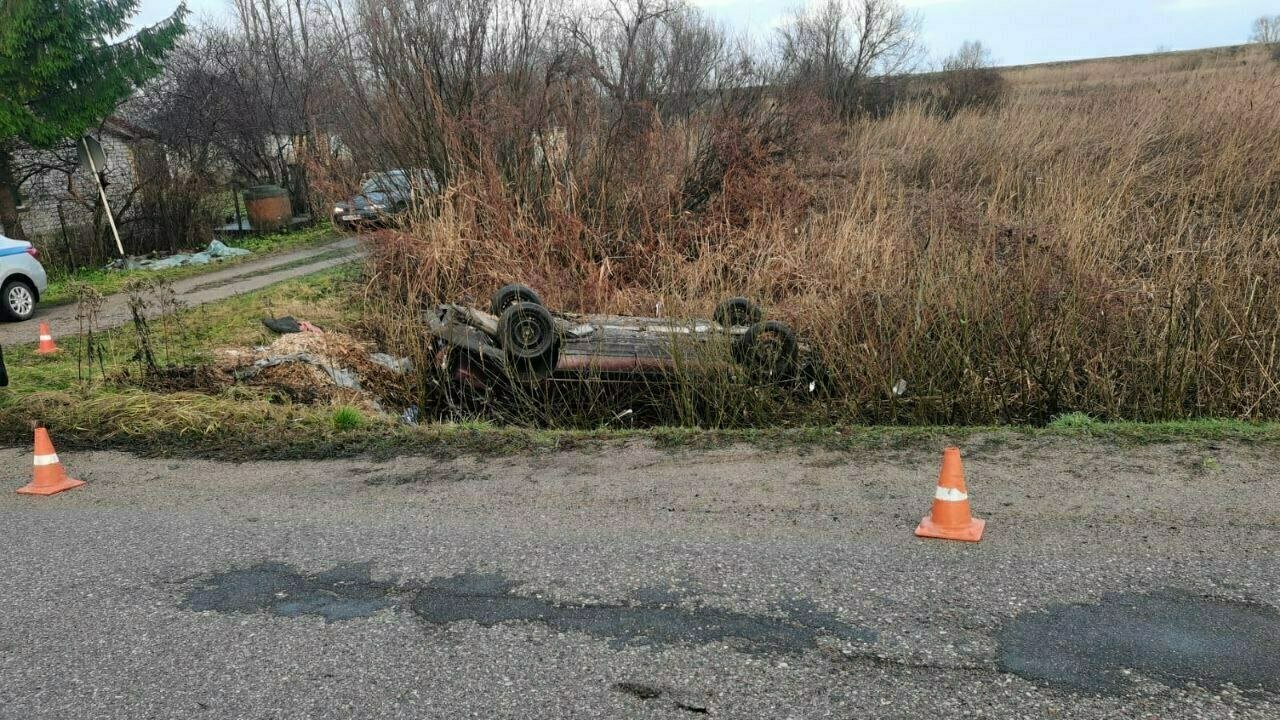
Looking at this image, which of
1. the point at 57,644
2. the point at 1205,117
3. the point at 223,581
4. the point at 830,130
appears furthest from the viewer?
the point at 830,130

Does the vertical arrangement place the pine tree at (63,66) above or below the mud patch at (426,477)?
above

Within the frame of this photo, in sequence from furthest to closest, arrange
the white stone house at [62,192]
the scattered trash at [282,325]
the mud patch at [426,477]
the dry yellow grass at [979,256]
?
1. the white stone house at [62,192]
2. the scattered trash at [282,325]
3. the dry yellow grass at [979,256]
4. the mud patch at [426,477]

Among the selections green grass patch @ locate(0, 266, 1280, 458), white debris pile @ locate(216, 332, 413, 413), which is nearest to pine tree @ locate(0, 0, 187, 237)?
green grass patch @ locate(0, 266, 1280, 458)

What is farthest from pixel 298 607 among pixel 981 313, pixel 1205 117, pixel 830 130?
pixel 1205 117

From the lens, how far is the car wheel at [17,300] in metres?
13.9

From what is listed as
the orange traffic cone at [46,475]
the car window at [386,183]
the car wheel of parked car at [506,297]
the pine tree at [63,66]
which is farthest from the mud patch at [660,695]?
the pine tree at [63,66]

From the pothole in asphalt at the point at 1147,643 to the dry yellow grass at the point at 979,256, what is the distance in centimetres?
369

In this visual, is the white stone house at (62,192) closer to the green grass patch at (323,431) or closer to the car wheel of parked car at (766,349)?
the green grass patch at (323,431)

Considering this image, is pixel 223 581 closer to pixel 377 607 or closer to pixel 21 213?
pixel 377 607

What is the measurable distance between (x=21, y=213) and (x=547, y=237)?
52.9ft

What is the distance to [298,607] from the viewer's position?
4.50 m

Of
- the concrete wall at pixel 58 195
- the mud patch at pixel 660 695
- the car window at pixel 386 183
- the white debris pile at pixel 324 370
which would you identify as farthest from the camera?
the concrete wall at pixel 58 195

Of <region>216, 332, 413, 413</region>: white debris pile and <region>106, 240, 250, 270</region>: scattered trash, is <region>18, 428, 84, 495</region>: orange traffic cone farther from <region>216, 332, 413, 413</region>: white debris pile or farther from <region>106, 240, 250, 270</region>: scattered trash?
<region>106, 240, 250, 270</region>: scattered trash

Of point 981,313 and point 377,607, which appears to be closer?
point 377,607
